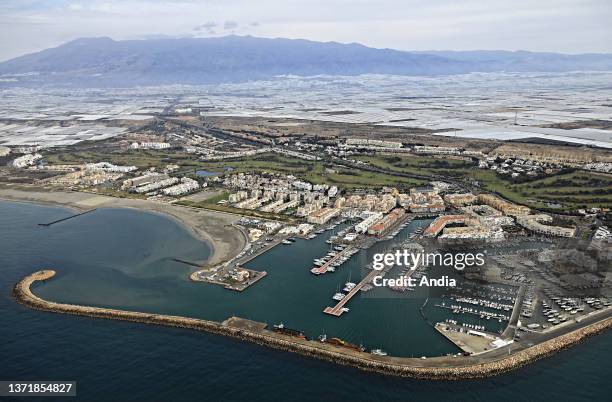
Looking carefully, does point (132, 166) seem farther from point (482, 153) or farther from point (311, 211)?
point (482, 153)

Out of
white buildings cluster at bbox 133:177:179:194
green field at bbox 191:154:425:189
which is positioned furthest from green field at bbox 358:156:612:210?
white buildings cluster at bbox 133:177:179:194

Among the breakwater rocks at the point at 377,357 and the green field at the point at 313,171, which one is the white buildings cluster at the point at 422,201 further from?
the breakwater rocks at the point at 377,357

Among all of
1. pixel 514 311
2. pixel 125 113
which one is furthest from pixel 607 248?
pixel 125 113

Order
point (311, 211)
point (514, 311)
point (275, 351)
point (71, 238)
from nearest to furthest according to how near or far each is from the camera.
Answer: point (275, 351) → point (514, 311) → point (71, 238) → point (311, 211)

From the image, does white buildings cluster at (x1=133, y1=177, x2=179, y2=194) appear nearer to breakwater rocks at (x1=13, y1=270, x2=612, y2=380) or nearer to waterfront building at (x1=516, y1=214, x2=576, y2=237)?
breakwater rocks at (x1=13, y1=270, x2=612, y2=380)

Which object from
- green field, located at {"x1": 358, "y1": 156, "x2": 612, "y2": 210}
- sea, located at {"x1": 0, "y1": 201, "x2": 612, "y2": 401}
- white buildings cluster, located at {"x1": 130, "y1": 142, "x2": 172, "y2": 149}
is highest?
white buildings cluster, located at {"x1": 130, "y1": 142, "x2": 172, "y2": 149}
